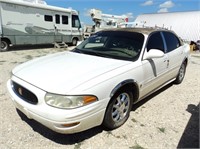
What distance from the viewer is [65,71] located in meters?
2.77

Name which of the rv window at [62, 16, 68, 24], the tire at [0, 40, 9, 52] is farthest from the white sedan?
the rv window at [62, 16, 68, 24]

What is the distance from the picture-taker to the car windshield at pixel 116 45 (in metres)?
3.44

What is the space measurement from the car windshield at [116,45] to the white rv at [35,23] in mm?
8198

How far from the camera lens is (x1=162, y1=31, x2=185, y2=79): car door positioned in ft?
14.2

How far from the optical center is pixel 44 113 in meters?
2.33

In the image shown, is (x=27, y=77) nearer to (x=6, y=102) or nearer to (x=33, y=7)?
(x=6, y=102)

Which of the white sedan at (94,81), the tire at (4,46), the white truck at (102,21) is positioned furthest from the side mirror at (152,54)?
the white truck at (102,21)

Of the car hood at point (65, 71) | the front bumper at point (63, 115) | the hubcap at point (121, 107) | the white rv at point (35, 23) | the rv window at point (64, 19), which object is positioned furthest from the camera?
the rv window at point (64, 19)

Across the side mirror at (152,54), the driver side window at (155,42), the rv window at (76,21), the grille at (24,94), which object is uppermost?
the rv window at (76,21)

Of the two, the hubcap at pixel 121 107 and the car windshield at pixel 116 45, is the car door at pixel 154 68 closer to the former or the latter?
the car windshield at pixel 116 45

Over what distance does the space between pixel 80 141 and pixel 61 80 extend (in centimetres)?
101

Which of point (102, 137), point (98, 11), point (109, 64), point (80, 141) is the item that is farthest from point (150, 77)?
point (98, 11)

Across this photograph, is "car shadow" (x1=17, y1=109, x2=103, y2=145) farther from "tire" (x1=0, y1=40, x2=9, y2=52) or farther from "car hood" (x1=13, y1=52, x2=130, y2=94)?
"tire" (x1=0, y1=40, x2=9, y2=52)

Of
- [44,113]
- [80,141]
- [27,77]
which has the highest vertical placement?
[27,77]
